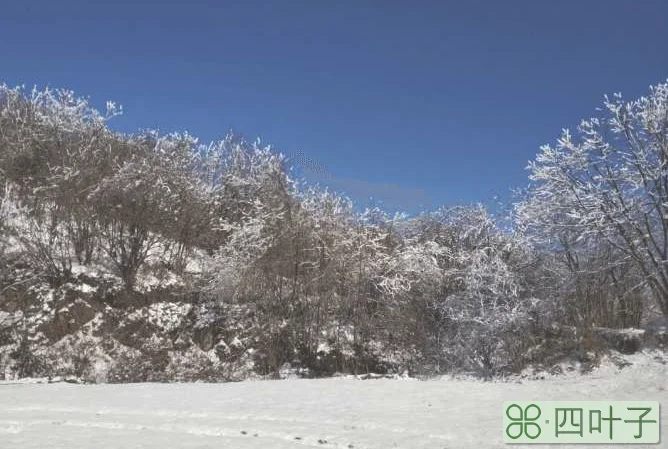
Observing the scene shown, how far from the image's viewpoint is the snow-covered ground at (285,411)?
22.9 ft

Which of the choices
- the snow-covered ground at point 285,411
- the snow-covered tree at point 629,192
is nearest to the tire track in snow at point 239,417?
the snow-covered ground at point 285,411

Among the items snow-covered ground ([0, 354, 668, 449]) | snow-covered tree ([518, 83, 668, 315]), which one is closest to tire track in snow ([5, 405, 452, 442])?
snow-covered ground ([0, 354, 668, 449])

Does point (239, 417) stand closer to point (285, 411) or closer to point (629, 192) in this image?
point (285, 411)

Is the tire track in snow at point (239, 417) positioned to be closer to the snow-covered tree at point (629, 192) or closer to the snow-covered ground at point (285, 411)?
the snow-covered ground at point (285, 411)

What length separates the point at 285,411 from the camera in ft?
28.8

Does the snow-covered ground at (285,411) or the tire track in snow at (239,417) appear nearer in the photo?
the snow-covered ground at (285,411)

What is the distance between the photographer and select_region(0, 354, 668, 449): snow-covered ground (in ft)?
22.9

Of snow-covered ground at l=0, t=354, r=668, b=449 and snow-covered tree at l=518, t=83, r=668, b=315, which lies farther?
snow-covered tree at l=518, t=83, r=668, b=315

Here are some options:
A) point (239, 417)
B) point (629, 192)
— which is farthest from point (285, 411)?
point (629, 192)

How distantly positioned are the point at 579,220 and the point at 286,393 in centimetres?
897

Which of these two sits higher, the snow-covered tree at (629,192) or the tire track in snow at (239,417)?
the snow-covered tree at (629,192)

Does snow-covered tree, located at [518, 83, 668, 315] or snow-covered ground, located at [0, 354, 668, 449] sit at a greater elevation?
snow-covered tree, located at [518, 83, 668, 315]

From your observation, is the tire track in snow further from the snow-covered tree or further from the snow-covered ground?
the snow-covered tree

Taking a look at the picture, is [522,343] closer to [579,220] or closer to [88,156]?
[579,220]
